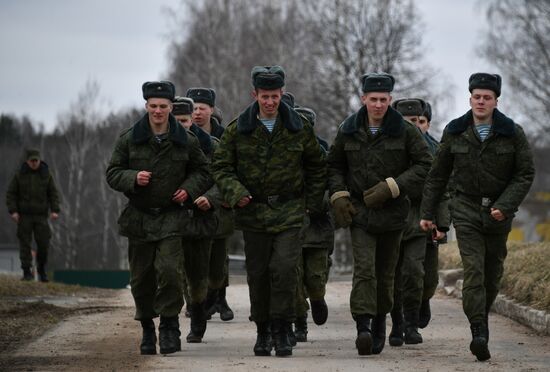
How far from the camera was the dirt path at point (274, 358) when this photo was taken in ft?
36.3

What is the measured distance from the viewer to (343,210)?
466 inches

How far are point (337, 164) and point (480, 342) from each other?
2.01 metres

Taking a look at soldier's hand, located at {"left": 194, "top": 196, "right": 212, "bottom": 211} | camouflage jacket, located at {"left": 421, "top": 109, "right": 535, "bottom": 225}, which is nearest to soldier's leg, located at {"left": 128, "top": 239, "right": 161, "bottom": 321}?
soldier's hand, located at {"left": 194, "top": 196, "right": 212, "bottom": 211}

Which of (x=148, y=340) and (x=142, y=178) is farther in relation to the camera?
(x=148, y=340)

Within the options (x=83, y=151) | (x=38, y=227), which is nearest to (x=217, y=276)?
(x=38, y=227)

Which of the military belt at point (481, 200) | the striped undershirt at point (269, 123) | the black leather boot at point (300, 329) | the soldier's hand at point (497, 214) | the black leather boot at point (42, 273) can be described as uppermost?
the striped undershirt at point (269, 123)

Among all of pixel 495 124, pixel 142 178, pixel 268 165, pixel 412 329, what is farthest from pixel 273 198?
pixel 412 329

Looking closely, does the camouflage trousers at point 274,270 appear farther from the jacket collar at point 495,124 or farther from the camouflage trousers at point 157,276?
the jacket collar at point 495,124

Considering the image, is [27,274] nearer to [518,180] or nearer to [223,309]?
[223,309]

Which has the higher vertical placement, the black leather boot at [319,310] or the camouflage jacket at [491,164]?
the camouflage jacket at [491,164]

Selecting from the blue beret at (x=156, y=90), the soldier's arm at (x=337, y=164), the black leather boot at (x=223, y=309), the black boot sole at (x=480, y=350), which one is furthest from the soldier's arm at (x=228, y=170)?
the black leather boot at (x=223, y=309)

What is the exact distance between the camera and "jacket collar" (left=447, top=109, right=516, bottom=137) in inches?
450

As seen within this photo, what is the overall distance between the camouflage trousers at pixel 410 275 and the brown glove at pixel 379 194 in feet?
5.71

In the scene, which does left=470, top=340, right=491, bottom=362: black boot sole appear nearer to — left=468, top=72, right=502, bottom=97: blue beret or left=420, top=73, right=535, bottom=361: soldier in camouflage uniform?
left=420, top=73, right=535, bottom=361: soldier in camouflage uniform
